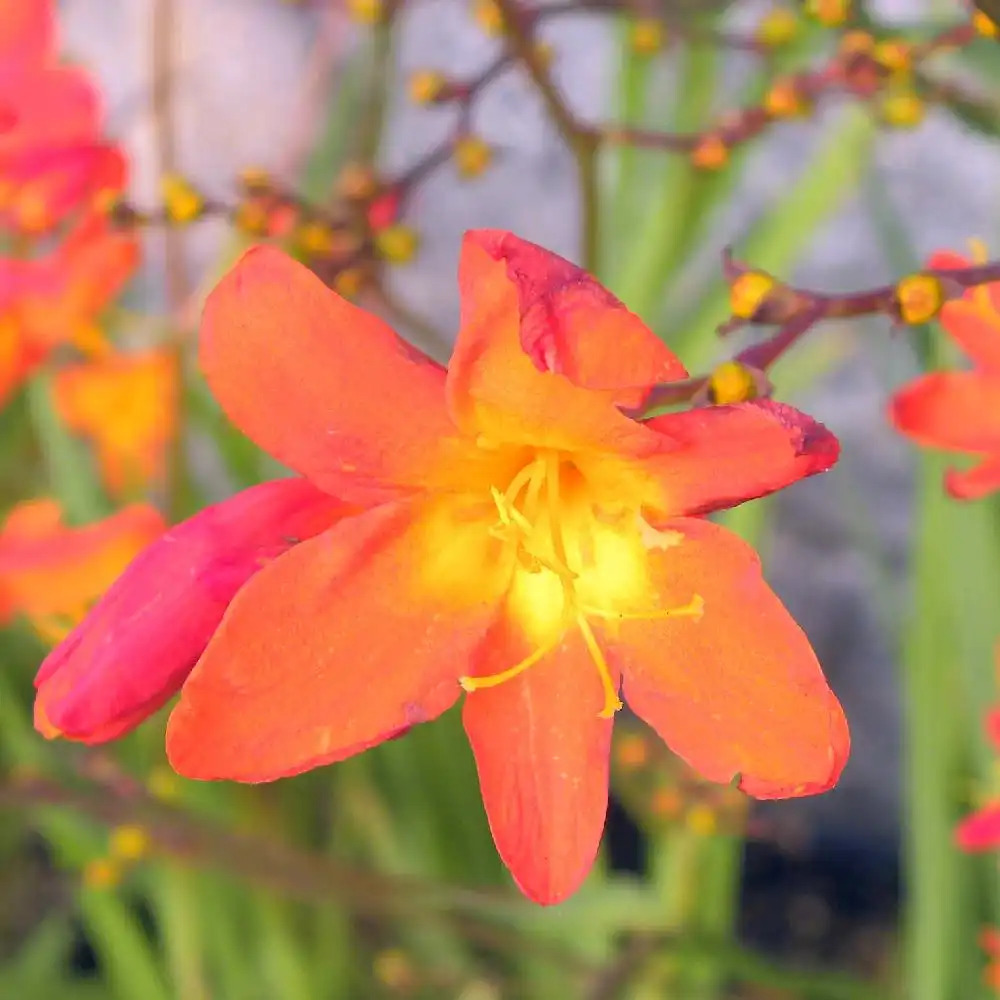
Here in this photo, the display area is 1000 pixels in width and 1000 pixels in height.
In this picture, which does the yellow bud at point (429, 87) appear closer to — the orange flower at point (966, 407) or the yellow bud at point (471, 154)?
the yellow bud at point (471, 154)

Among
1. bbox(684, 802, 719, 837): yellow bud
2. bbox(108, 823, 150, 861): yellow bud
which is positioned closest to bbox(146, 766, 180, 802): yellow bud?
bbox(108, 823, 150, 861): yellow bud

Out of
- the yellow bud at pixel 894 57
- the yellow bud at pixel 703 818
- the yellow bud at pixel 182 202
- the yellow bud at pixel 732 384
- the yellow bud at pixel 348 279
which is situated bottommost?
the yellow bud at pixel 703 818

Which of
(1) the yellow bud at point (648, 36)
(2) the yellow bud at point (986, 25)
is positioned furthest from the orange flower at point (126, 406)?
(2) the yellow bud at point (986, 25)

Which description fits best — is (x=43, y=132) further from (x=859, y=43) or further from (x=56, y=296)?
(x=859, y=43)

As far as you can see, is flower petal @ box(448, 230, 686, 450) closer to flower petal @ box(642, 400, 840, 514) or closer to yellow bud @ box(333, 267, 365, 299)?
flower petal @ box(642, 400, 840, 514)

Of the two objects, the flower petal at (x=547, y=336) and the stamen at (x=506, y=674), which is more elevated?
the flower petal at (x=547, y=336)

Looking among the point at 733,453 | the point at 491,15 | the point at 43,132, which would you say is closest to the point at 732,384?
the point at 733,453
